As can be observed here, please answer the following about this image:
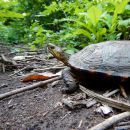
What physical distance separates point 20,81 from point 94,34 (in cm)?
120

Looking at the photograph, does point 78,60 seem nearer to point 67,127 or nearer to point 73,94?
point 73,94

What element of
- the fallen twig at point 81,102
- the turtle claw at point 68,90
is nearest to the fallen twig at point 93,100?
the fallen twig at point 81,102

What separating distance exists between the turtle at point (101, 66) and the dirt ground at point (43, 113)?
7.8 inches

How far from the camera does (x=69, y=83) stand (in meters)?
2.50

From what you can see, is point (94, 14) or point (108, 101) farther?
point (94, 14)

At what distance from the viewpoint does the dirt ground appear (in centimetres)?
192

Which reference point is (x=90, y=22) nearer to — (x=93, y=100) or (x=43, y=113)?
(x=93, y=100)

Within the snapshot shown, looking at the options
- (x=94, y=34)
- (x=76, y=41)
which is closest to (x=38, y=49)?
(x=76, y=41)

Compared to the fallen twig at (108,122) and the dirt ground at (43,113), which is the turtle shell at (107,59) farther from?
the fallen twig at (108,122)

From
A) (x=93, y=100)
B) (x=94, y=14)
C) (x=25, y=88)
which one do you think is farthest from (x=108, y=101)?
(x=94, y=14)

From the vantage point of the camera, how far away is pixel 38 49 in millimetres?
5273

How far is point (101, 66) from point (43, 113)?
66cm

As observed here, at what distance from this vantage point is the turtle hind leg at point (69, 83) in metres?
2.47

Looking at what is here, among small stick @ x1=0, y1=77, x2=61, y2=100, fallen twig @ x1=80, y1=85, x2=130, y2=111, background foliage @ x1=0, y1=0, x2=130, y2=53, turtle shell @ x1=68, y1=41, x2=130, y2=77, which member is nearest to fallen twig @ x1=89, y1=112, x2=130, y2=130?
fallen twig @ x1=80, y1=85, x2=130, y2=111
